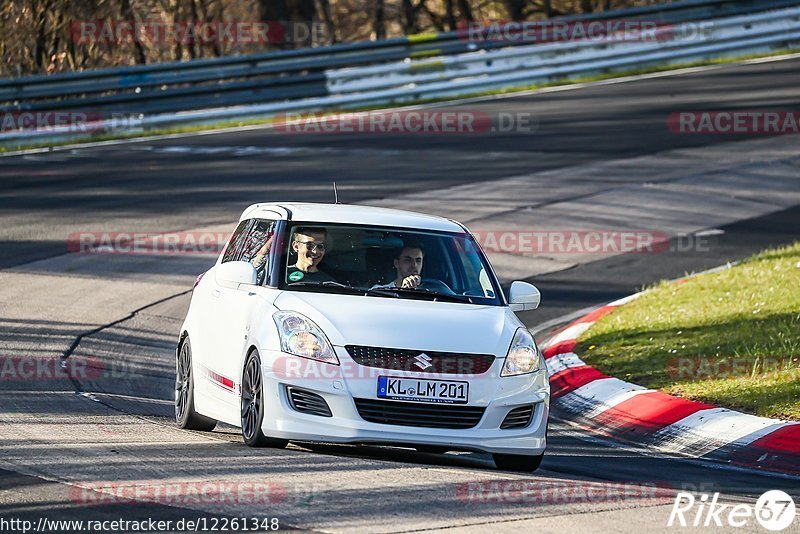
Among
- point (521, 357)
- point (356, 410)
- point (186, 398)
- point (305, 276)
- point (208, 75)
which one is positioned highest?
point (208, 75)

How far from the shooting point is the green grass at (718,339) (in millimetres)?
10086

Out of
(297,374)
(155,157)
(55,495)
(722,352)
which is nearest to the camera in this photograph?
(55,495)

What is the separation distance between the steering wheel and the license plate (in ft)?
3.51

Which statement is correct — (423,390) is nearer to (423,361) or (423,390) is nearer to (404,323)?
(423,361)

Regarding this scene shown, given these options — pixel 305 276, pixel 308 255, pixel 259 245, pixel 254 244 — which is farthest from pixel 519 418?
pixel 254 244

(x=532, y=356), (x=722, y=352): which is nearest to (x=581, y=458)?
(x=532, y=356)

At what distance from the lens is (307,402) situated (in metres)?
7.73

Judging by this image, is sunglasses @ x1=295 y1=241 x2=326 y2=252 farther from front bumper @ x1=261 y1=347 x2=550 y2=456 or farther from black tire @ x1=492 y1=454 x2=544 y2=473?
black tire @ x1=492 y1=454 x2=544 y2=473

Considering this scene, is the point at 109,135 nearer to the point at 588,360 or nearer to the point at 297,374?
the point at 588,360

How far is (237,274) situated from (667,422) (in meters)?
3.28

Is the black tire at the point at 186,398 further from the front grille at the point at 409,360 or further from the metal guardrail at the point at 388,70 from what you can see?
the metal guardrail at the point at 388,70

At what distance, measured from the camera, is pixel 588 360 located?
38.5ft

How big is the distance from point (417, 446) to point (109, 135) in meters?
18.3

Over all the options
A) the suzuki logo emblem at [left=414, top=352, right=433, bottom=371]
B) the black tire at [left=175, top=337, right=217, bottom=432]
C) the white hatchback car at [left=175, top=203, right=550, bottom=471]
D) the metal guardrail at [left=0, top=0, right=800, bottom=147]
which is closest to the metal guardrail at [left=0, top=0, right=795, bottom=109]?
the metal guardrail at [left=0, top=0, right=800, bottom=147]
